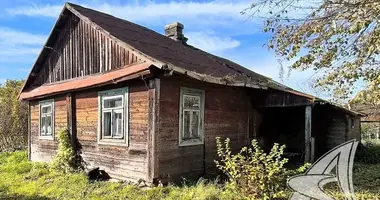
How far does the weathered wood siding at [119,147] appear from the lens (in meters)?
7.95

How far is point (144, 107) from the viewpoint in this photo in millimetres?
7941

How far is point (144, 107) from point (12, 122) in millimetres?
12702

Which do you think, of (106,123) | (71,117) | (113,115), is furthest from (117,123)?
(71,117)

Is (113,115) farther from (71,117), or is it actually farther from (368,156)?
(368,156)

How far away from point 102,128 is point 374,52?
6872 millimetres

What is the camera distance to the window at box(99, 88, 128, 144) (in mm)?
8469

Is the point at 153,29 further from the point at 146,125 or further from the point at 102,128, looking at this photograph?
the point at 146,125

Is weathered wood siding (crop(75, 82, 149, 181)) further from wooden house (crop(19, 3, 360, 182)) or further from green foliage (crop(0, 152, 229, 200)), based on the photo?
green foliage (crop(0, 152, 229, 200))

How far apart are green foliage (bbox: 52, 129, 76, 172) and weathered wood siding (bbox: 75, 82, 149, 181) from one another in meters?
0.37

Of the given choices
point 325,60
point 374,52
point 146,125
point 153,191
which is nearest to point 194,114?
point 146,125

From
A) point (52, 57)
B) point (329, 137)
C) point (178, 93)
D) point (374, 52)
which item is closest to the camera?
point (374, 52)

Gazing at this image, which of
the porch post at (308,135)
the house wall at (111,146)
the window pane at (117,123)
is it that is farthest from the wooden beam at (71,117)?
the porch post at (308,135)

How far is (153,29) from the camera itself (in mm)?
13812

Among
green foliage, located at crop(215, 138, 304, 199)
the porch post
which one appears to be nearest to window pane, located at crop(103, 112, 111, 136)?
green foliage, located at crop(215, 138, 304, 199)
